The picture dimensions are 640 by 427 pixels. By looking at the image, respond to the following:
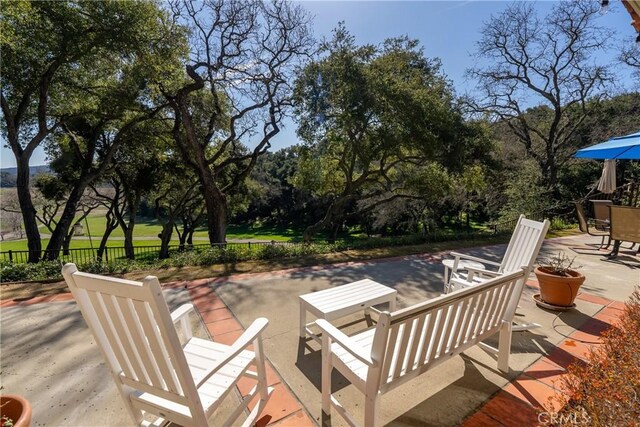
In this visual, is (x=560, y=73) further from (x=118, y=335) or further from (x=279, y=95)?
(x=118, y=335)

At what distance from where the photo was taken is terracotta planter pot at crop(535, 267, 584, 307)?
10.3 feet

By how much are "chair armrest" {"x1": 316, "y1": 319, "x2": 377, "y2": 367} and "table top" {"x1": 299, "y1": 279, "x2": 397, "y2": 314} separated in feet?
2.35

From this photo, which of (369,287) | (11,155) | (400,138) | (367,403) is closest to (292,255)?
(369,287)

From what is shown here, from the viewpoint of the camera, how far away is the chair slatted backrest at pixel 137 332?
119cm

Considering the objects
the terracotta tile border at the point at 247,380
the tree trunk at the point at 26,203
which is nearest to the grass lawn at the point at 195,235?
the tree trunk at the point at 26,203

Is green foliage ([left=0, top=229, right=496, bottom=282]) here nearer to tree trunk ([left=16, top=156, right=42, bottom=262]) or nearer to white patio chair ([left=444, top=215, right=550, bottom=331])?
tree trunk ([left=16, top=156, right=42, bottom=262])

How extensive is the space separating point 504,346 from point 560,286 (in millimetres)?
1576

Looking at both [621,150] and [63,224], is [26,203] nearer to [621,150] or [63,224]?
[63,224]

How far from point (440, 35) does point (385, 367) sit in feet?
30.3

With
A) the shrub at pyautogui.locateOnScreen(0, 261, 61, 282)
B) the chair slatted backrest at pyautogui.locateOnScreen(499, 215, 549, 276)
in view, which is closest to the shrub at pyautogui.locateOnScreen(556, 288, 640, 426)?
the chair slatted backrest at pyautogui.locateOnScreen(499, 215, 549, 276)

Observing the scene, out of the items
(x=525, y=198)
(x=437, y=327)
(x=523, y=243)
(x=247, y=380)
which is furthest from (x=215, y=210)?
(x=525, y=198)

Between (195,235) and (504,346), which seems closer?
(504,346)

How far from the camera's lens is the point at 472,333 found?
1.97 meters

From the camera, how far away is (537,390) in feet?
6.64
